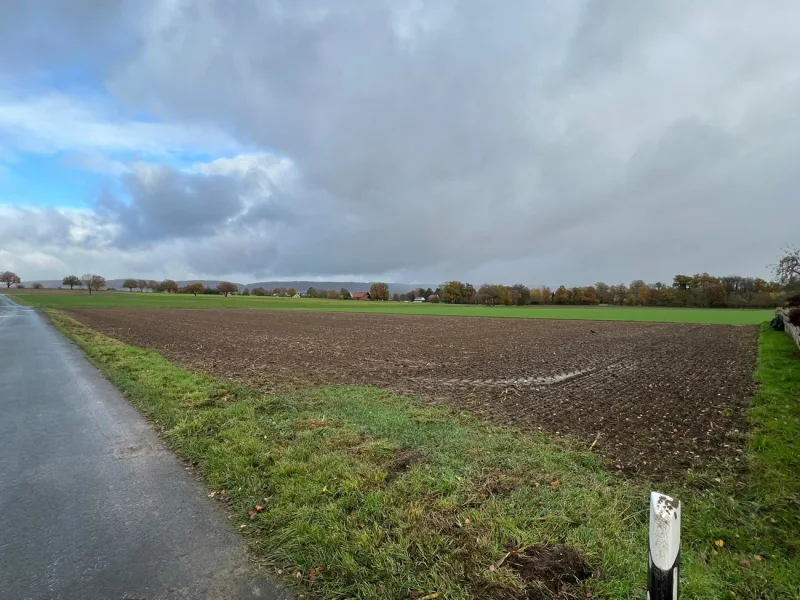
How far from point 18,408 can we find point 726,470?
12.8 meters

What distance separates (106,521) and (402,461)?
3.34m

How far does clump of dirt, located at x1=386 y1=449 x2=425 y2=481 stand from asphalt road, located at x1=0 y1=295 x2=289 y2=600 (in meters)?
1.96

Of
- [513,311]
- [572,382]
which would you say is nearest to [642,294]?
[513,311]

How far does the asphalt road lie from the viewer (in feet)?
10.4

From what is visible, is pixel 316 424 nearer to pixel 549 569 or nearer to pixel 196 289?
pixel 549 569

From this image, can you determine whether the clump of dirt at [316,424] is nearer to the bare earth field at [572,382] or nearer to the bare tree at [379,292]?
the bare earth field at [572,382]

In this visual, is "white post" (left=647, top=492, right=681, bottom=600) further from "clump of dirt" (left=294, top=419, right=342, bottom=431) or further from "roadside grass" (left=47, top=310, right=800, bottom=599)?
"clump of dirt" (left=294, top=419, right=342, bottom=431)

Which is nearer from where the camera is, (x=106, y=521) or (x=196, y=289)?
(x=106, y=521)

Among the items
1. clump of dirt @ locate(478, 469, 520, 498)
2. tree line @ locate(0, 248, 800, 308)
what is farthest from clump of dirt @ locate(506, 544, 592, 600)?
tree line @ locate(0, 248, 800, 308)

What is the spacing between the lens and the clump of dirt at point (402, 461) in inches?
203

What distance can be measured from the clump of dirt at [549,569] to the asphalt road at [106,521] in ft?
6.25

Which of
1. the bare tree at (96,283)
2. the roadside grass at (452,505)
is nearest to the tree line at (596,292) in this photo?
the bare tree at (96,283)

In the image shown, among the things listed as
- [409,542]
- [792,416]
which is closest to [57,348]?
[409,542]

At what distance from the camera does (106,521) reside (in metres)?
4.04
